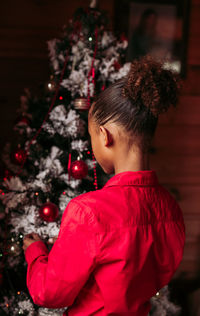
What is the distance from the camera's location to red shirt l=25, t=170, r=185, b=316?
72 centimetres

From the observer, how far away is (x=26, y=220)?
1.30m

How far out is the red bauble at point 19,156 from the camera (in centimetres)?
132

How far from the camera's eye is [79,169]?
48.4 inches

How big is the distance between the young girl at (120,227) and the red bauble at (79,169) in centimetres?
37

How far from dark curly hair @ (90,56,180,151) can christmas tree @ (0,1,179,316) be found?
47cm

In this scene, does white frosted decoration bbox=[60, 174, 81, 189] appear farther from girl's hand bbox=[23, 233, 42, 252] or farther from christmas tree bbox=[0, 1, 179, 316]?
girl's hand bbox=[23, 233, 42, 252]

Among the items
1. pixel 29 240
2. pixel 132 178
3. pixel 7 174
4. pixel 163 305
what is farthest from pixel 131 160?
pixel 163 305

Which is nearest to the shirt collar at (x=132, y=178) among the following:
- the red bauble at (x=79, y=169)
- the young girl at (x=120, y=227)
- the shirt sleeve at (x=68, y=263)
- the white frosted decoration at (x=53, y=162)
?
the young girl at (x=120, y=227)

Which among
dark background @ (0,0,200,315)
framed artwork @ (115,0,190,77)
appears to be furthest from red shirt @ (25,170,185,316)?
framed artwork @ (115,0,190,77)

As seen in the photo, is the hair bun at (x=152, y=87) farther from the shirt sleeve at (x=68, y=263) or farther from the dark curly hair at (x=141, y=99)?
the shirt sleeve at (x=68, y=263)

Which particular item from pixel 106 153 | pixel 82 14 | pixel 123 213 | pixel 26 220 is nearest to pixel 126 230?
pixel 123 213

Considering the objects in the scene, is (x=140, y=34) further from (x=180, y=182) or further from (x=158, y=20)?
(x=180, y=182)

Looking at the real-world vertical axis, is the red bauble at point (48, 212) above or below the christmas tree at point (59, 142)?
below

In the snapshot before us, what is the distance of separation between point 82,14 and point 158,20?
64 cm
